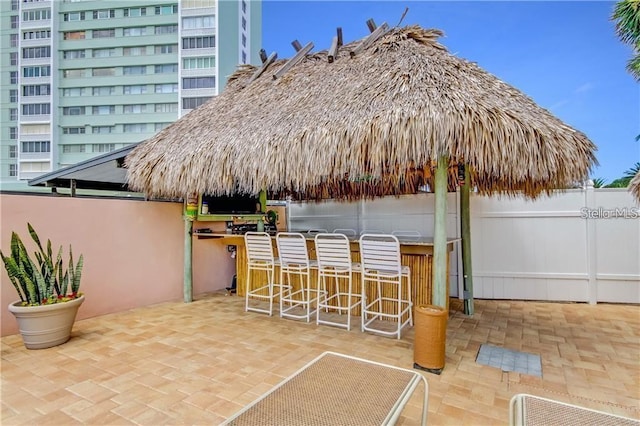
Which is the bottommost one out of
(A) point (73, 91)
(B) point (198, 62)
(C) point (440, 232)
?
(C) point (440, 232)

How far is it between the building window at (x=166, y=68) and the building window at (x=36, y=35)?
12.1 meters

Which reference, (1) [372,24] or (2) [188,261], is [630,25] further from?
(2) [188,261]

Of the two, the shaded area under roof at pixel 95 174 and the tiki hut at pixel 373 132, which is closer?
the tiki hut at pixel 373 132

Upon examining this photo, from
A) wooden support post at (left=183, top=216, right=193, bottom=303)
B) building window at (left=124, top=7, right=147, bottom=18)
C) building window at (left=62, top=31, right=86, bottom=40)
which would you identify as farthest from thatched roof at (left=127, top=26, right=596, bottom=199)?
building window at (left=62, top=31, right=86, bottom=40)

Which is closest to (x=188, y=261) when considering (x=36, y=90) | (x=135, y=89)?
(x=135, y=89)

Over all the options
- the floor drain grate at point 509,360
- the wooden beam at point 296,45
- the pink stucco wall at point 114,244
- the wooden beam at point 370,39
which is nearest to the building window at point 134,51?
the wooden beam at point 296,45

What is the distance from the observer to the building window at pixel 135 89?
32.7 m

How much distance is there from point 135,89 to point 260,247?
37386mm

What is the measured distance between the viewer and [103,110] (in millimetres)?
32875

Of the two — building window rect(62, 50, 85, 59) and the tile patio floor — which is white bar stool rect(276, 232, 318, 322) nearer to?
the tile patio floor

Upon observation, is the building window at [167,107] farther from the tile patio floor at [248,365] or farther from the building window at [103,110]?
the tile patio floor at [248,365]

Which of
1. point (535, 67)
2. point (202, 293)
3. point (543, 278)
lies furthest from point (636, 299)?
point (535, 67)

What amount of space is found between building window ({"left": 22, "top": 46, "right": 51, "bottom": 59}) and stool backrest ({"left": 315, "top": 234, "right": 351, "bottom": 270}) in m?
44.7

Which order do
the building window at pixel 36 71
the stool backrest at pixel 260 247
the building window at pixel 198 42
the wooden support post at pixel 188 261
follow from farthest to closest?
1. the building window at pixel 36 71
2. the building window at pixel 198 42
3. the wooden support post at pixel 188 261
4. the stool backrest at pixel 260 247
